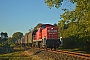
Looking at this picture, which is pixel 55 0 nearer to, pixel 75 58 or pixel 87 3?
pixel 87 3

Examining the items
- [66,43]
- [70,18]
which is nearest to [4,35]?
[66,43]

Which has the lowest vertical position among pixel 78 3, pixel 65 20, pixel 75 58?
pixel 75 58

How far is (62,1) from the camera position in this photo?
21234mm

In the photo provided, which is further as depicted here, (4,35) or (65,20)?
(4,35)

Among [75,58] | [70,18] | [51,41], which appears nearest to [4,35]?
[51,41]

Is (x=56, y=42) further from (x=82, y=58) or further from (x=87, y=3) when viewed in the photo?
(x=82, y=58)

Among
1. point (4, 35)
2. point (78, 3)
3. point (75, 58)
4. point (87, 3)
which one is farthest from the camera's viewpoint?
point (4, 35)

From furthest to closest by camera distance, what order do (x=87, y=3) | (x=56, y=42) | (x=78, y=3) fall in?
1. (x=56, y=42)
2. (x=78, y=3)
3. (x=87, y=3)

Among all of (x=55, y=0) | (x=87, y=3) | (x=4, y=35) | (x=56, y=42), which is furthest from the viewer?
(x=4, y=35)

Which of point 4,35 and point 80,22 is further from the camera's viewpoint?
point 4,35

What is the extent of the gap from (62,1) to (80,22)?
3051 millimetres

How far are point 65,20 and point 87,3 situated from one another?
3.86 metres

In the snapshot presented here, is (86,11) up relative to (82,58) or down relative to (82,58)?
up

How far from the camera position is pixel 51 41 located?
29.2m
